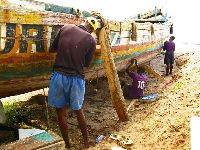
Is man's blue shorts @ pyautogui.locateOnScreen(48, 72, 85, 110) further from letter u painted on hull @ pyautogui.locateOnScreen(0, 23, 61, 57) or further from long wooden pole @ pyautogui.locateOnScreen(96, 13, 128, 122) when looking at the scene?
long wooden pole @ pyautogui.locateOnScreen(96, 13, 128, 122)

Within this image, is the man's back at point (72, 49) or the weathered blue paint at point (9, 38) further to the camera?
the man's back at point (72, 49)

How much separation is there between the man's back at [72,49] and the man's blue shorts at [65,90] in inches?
3.5

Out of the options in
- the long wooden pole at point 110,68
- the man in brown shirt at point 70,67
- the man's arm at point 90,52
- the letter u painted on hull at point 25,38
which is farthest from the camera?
the long wooden pole at point 110,68

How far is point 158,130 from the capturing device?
16.8 feet

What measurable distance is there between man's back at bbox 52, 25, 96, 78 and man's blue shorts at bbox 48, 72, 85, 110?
9cm

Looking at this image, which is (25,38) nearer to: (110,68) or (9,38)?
(9,38)

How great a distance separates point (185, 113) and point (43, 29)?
2.68m

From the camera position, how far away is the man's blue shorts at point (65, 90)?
4633 mm

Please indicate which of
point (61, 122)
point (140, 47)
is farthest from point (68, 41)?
point (140, 47)

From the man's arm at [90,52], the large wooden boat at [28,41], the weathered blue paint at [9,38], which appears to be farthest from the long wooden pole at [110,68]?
the weathered blue paint at [9,38]

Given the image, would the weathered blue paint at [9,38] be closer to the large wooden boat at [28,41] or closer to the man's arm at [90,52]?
the large wooden boat at [28,41]

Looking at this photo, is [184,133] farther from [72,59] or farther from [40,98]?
[40,98]

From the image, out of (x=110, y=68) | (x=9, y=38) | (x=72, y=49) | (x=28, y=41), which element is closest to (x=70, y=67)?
(x=72, y=49)

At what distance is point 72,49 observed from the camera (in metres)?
4.62
